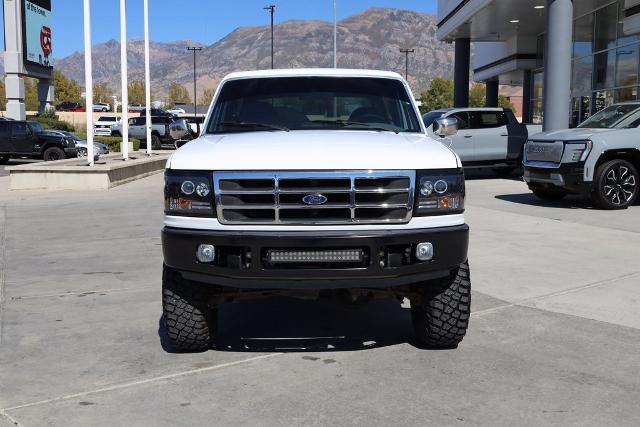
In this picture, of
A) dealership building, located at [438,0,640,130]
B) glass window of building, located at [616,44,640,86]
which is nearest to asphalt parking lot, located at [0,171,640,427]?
dealership building, located at [438,0,640,130]

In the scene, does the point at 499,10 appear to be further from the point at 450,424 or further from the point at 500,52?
the point at 450,424

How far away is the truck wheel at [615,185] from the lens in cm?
1196

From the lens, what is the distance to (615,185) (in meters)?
12.1

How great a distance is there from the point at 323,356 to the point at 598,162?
8.99 meters

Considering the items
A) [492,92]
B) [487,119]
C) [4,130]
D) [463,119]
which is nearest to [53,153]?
[4,130]

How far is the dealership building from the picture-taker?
17.0 m

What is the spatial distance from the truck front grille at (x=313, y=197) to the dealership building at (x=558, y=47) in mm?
14100

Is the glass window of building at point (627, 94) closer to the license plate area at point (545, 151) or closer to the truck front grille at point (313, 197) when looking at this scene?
the license plate area at point (545, 151)

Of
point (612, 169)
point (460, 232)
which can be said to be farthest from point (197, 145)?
point (612, 169)

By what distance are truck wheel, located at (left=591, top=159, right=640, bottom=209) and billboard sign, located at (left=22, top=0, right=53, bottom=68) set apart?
1485 inches

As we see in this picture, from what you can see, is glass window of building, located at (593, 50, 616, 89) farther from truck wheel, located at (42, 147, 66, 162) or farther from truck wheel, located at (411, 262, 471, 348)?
truck wheel, located at (411, 262, 471, 348)

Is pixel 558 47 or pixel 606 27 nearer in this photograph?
pixel 558 47

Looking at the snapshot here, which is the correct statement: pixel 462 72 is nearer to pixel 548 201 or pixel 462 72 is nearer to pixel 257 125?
pixel 548 201

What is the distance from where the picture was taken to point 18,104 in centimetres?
4003
